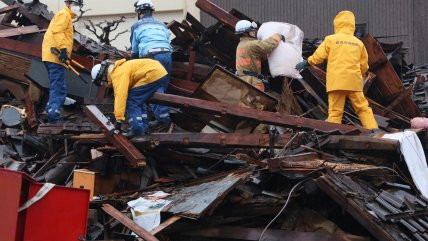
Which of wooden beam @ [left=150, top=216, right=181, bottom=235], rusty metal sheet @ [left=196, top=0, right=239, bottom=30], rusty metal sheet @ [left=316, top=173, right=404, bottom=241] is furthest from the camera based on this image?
rusty metal sheet @ [left=196, top=0, right=239, bottom=30]

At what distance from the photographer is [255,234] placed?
5676 mm

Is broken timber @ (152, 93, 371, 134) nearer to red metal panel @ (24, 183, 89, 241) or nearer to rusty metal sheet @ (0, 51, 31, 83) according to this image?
red metal panel @ (24, 183, 89, 241)

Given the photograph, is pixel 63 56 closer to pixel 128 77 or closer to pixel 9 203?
pixel 128 77

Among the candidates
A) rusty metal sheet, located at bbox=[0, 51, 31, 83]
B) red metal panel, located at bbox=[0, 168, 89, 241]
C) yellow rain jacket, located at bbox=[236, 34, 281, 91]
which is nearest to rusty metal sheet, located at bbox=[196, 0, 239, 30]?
yellow rain jacket, located at bbox=[236, 34, 281, 91]

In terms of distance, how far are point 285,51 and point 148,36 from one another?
6.31ft

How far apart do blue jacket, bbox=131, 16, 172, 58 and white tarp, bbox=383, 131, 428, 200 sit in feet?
11.5

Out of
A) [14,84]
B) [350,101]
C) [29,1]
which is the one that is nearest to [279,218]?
[350,101]

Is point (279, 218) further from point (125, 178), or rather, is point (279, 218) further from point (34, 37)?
point (34, 37)

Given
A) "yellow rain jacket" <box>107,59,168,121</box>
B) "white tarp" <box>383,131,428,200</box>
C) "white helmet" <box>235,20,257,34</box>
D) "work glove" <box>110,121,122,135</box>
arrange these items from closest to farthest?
"white tarp" <box>383,131,428,200</box> → "work glove" <box>110,121,122,135</box> → "yellow rain jacket" <box>107,59,168,121</box> → "white helmet" <box>235,20,257,34</box>

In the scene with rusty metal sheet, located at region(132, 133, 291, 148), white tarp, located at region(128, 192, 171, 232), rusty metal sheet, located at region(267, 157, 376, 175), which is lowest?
white tarp, located at region(128, 192, 171, 232)

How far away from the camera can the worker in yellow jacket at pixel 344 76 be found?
316 inches

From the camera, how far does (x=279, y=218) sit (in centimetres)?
600

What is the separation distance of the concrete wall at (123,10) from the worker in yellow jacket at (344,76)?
29.2ft

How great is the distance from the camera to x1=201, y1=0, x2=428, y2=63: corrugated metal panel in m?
15.0
